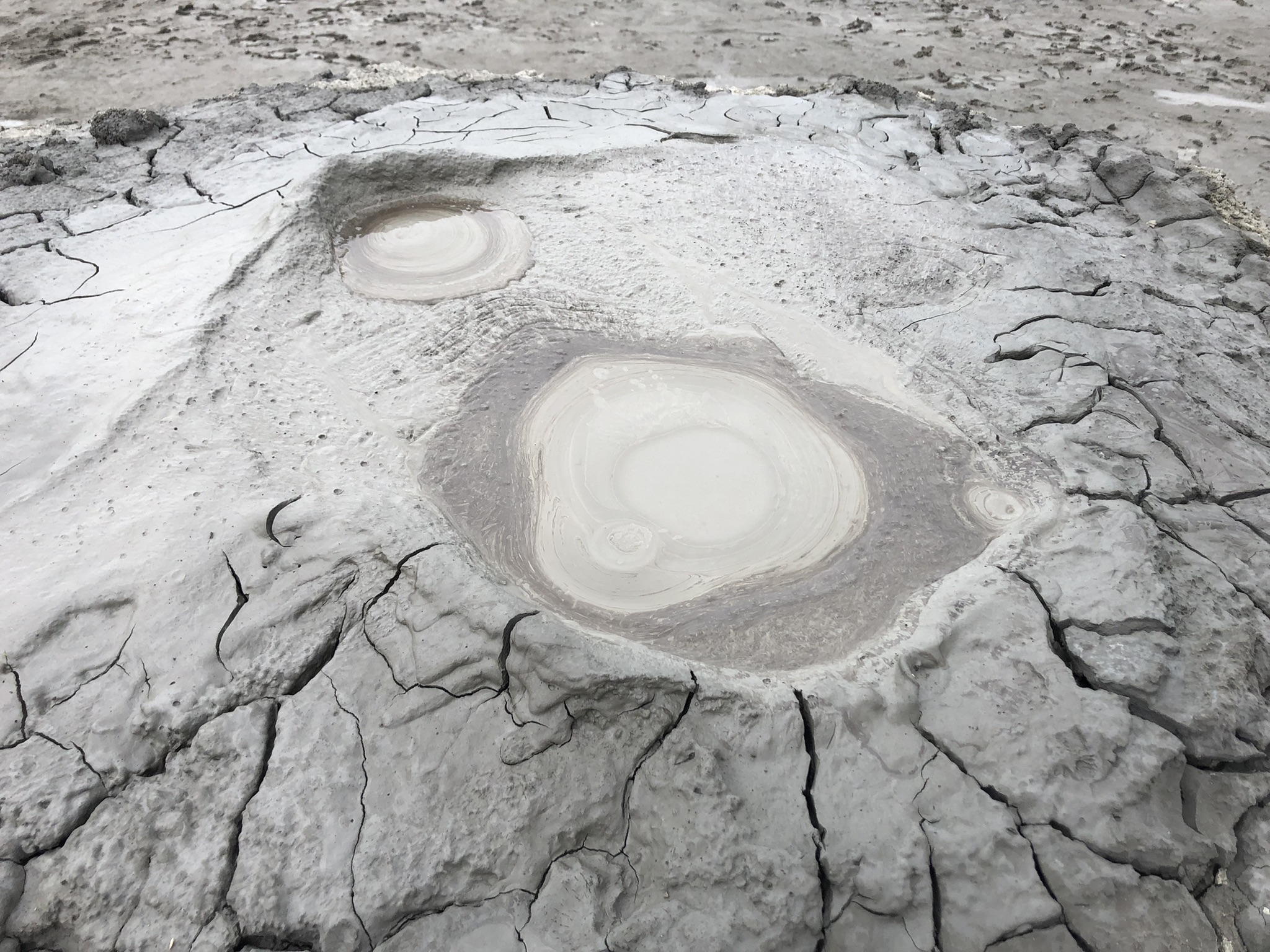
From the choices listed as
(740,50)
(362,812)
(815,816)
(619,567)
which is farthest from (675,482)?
(740,50)

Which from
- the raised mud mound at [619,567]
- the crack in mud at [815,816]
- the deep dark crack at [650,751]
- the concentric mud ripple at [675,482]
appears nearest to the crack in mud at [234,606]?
the raised mud mound at [619,567]

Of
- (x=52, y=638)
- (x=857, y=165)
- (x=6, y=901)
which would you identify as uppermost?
(x=857, y=165)

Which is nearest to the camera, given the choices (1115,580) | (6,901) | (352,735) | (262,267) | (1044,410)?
(6,901)

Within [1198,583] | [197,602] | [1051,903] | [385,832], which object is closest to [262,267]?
[197,602]

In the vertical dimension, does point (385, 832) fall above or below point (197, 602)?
below

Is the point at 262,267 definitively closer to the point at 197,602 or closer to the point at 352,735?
the point at 197,602

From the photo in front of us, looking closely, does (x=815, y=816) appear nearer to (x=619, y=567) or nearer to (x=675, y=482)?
(x=619, y=567)
